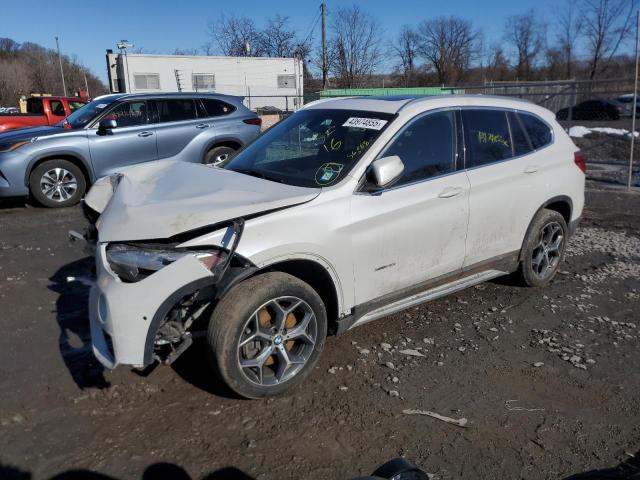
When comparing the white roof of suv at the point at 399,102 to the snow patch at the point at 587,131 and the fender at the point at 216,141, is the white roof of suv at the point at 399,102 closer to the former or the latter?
the fender at the point at 216,141

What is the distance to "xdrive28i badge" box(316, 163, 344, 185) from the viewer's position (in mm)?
3615

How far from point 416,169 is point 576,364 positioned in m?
1.80

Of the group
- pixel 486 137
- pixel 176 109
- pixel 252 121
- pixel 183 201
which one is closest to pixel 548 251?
pixel 486 137

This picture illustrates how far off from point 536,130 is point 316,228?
274 centimetres

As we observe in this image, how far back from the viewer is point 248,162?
434 centimetres

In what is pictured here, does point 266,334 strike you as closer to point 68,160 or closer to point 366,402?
point 366,402

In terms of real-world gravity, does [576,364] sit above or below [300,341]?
below

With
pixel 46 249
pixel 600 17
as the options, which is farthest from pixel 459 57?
pixel 46 249

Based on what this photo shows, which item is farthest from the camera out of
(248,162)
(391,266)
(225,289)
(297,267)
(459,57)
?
(459,57)

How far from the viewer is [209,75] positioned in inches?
1123

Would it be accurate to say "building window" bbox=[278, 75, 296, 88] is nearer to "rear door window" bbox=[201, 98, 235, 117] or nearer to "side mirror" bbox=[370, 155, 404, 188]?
"rear door window" bbox=[201, 98, 235, 117]

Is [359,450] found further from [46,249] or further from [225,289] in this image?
[46,249]

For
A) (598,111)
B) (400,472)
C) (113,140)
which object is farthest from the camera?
(598,111)

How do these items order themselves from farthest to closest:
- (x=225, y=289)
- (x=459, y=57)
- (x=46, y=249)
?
(x=459, y=57), (x=46, y=249), (x=225, y=289)
